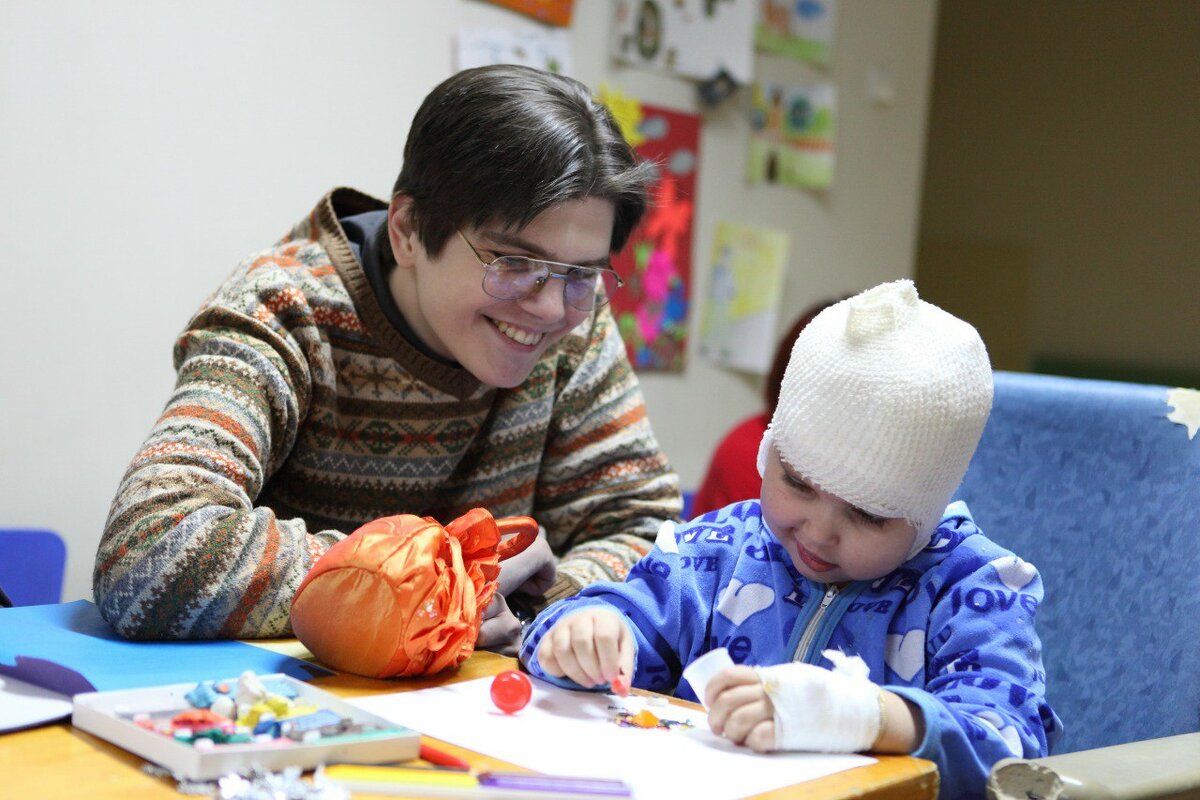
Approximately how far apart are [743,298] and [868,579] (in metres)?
2.06

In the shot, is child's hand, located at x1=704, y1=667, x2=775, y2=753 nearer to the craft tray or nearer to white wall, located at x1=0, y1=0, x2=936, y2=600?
the craft tray

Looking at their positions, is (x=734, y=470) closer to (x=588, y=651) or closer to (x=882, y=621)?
(x=882, y=621)

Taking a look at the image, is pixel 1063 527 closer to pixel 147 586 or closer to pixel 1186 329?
pixel 147 586

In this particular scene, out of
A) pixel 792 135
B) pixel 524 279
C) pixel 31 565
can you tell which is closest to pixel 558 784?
pixel 524 279

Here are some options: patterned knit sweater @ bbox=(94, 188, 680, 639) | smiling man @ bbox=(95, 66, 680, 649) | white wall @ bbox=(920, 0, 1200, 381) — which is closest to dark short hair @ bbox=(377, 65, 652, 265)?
smiling man @ bbox=(95, 66, 680, 649)

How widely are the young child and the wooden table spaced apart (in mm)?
62

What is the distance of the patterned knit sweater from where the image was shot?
1.12 meters

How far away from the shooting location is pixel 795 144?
3.27m

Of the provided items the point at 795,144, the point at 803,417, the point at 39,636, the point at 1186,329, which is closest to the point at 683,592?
the point at 803,417

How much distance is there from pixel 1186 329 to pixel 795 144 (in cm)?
279

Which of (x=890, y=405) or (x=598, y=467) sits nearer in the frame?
(x=890, y=405)

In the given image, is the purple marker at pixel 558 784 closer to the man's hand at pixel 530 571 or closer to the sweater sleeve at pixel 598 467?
the man's hand at pixel 530 571

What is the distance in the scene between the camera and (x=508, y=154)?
1.38 meters

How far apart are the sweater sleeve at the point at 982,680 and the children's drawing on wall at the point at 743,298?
Answer: 6.65 feet
